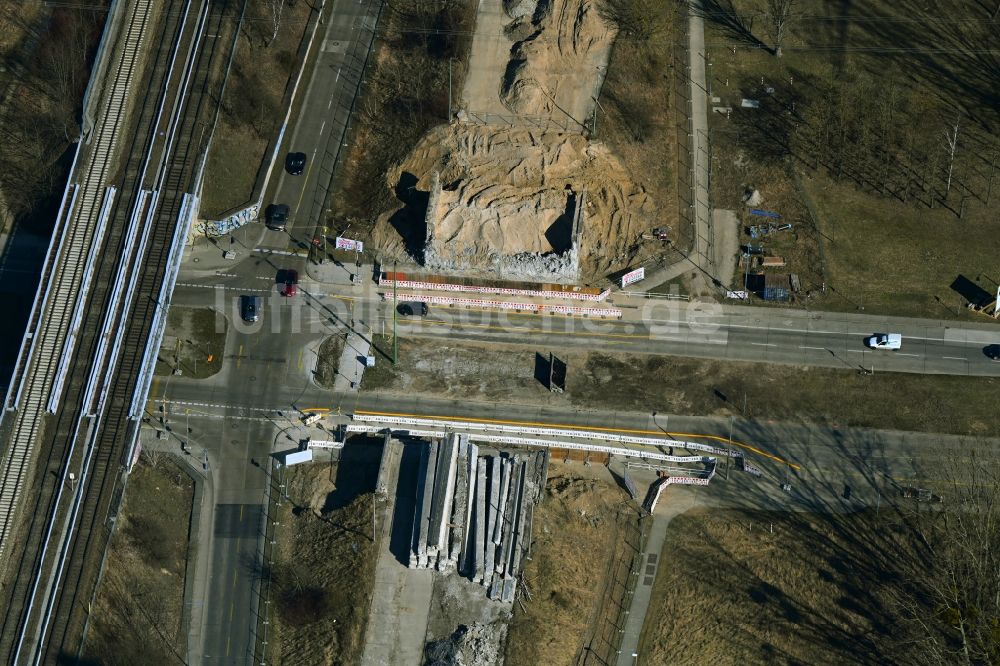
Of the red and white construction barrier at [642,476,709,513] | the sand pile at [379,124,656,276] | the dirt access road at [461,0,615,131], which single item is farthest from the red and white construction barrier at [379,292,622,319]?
the dirt access road at [461,0,615,131]

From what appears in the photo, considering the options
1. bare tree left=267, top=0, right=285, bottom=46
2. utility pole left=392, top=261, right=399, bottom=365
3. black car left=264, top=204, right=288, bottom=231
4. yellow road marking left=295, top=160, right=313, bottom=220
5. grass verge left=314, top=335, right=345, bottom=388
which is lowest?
grass verge left=314, top=335, right=345, bottom=388

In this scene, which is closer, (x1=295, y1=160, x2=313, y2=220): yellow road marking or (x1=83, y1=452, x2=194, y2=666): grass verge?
(x1=83, y1=452, x2=194, y2=666): grass verge

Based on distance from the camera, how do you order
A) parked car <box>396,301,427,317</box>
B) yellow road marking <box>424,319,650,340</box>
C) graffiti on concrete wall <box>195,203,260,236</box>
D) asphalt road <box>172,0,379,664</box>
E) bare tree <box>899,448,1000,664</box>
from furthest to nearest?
graffiti on concrete wall <box>195,203,260,236</box> → parked car <box>396,301,427,317</box> → yellow road marking <box>424,319,650,340</box> → asphalt road <box>172,0,379,664</box> → bare tree <box>899,448,1000,664</box>

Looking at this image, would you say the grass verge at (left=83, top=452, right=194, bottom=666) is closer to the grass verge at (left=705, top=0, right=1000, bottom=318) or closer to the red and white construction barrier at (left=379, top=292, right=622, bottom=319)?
the red and white construction barrier at (left=379, top=292, right=622, bottom=319)

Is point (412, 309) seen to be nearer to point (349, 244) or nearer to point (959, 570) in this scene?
point (349, 244)

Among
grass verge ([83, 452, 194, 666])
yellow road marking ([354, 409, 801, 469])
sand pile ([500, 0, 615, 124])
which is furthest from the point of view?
sand pile ([500, 0, 615, 124])

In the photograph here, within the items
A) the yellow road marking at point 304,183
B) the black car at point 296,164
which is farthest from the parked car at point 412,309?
the black car at point 296,164

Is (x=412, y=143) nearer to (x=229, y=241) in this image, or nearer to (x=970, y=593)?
(x=229, y=241)

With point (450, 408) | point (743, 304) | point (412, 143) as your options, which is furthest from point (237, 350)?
point (743, 304)
